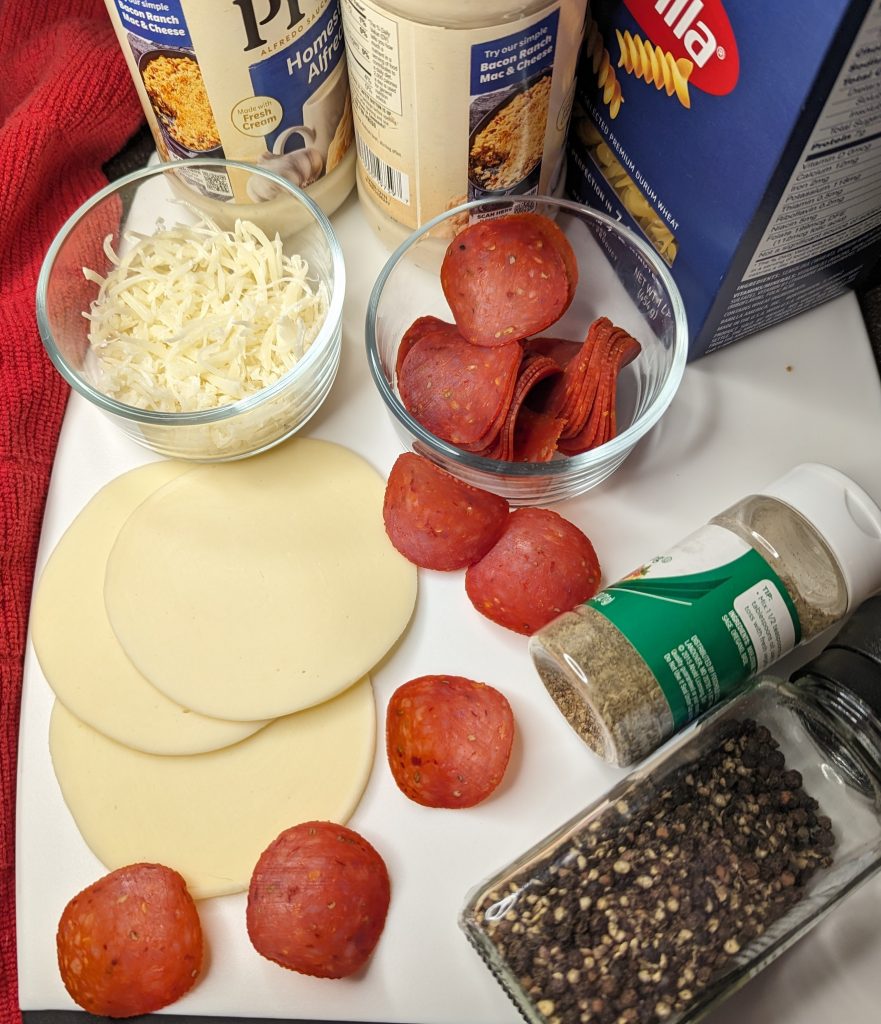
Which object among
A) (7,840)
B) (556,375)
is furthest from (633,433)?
(7,840)

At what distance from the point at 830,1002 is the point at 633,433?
1.53ft

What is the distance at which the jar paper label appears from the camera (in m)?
0.76

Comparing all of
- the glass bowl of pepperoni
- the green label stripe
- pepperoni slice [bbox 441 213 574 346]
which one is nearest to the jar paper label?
the green label stripe

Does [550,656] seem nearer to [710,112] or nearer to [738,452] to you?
[738,452]

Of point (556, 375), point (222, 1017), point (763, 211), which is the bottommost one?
point (222, 1017)

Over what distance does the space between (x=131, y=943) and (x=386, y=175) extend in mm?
660

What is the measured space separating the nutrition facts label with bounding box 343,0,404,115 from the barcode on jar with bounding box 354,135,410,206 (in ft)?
0.21

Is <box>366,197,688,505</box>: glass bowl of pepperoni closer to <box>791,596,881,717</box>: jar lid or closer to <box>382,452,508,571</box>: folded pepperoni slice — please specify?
<box>382,452,508,571</box>: folded pepperoni slice

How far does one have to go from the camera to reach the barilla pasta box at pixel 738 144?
0.66 metres

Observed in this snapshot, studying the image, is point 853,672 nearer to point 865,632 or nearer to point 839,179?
point 865,632

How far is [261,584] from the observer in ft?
2.85

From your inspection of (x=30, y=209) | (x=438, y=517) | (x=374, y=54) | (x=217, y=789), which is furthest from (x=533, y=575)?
(x=30, y=209)

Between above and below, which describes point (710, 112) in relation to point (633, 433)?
above

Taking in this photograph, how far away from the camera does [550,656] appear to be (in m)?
0.77
